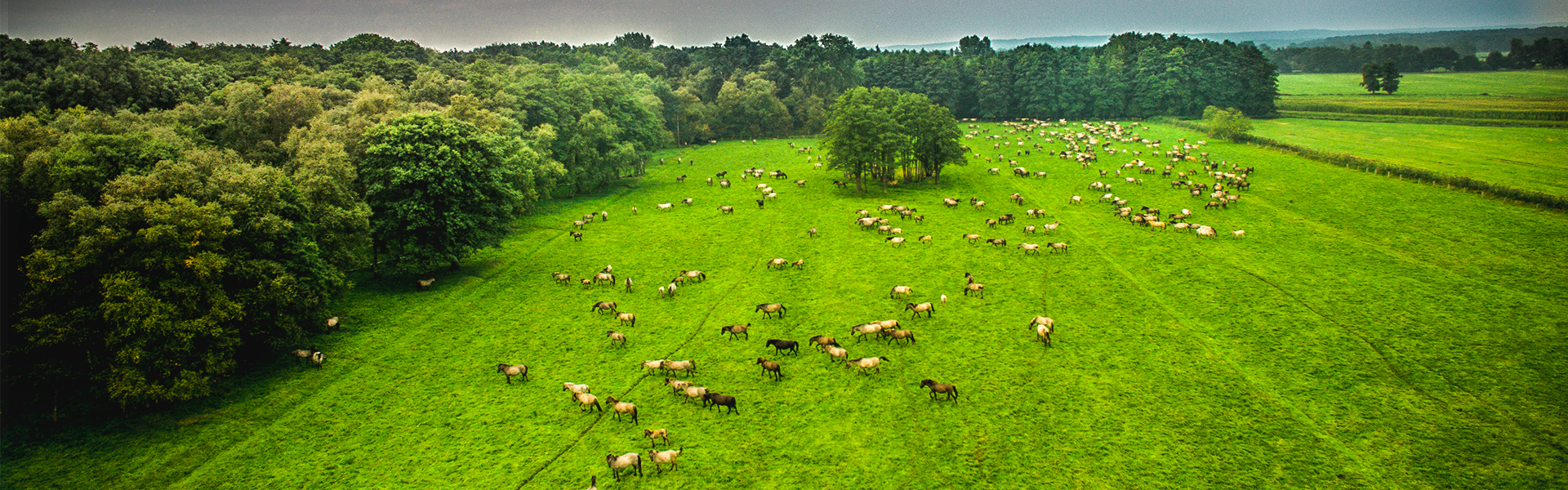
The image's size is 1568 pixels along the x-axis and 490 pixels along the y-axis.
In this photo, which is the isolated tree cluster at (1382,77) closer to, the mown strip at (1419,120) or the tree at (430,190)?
the mown strip at (1419,120)

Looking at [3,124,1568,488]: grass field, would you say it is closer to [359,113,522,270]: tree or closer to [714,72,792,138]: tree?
[359,113,522,270]: tree

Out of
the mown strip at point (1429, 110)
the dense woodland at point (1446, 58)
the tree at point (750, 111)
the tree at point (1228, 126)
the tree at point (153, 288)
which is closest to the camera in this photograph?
the tree at point (153, 288)

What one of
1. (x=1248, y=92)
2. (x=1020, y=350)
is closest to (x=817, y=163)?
(x=1020, y=350)

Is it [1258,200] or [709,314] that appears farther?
[1258,200]

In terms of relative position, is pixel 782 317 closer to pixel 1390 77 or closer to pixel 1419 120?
pixel 1419 120

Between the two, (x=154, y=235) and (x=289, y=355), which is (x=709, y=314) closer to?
(x=289, y=355)

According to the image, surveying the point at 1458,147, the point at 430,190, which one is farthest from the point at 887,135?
the point at 1458,147

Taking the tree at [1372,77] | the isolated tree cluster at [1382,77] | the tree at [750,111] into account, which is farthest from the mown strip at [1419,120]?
the tree at [750,111]
